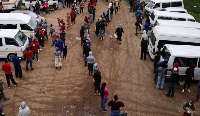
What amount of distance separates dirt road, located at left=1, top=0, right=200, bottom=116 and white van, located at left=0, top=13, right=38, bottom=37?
172 cm

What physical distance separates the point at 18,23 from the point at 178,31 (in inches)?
443

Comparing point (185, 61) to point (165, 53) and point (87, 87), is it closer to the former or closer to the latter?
point (165, 53)

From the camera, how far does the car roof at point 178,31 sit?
15672 millimetres

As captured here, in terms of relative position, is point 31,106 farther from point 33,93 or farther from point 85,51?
point 85,51

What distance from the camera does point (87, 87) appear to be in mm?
13531

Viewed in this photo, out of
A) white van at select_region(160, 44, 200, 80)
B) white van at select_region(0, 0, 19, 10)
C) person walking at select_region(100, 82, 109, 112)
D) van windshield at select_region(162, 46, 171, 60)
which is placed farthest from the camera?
white van at select_region(0, 0, 19, 10)

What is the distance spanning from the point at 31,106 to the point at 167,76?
298 inches

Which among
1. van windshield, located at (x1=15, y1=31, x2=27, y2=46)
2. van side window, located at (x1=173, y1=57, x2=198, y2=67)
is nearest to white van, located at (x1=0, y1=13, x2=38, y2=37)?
van windshield, located at (x1=15, y1=31, x2=27, y2=46)

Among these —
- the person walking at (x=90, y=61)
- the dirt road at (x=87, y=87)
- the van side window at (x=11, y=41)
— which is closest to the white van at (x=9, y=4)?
the dirt road at (x=87, y=87)

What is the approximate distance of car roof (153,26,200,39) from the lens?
15672mm

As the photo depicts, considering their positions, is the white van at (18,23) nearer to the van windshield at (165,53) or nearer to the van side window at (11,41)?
the van side window at (11,41)

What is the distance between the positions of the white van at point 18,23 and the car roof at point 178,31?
9.20 m

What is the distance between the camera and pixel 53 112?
11.5 m

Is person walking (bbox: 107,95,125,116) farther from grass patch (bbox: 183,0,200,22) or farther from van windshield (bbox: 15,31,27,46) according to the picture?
grass patch (bbox: 183,0,200,22)
